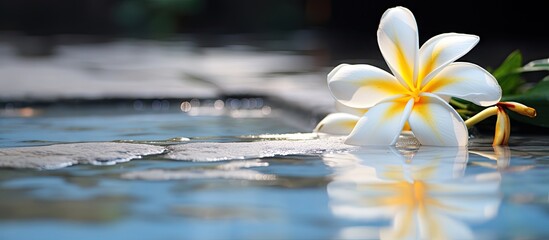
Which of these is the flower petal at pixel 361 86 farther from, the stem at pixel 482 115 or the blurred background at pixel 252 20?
the blurred background at pixel 252 20

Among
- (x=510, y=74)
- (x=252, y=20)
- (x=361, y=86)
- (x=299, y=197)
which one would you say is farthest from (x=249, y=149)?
(x=252, y=20)

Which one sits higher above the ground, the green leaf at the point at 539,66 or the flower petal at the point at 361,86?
the green leaf at the point at 539,66

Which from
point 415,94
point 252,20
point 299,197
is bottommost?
point 299,197

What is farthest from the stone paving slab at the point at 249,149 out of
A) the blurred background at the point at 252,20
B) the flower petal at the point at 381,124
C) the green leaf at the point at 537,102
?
the blurred background at the point at 252,20

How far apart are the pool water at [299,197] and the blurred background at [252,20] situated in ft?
17.8

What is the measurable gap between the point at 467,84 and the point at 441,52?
2.7 inches

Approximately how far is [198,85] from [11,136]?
1785 mm

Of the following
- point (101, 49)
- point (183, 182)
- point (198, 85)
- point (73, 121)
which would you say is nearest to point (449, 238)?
point (183, 182)

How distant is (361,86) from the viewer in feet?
4.88

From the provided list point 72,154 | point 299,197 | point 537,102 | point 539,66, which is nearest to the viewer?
point 299,197

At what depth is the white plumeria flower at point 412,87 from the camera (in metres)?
1.45

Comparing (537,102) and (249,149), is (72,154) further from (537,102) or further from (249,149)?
(537,102)

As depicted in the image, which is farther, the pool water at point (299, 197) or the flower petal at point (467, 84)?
the flower petal at point (467, 84)

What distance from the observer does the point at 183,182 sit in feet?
3.60
